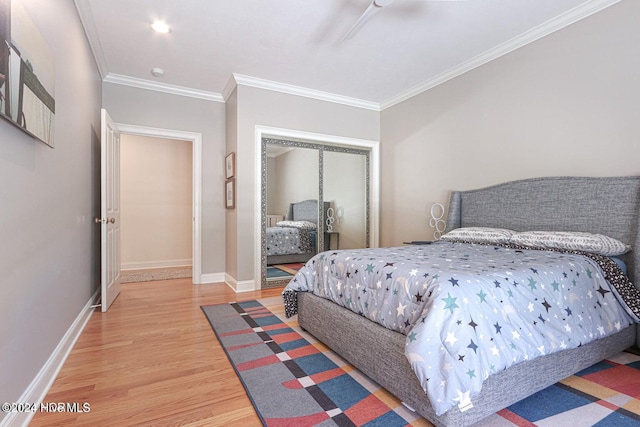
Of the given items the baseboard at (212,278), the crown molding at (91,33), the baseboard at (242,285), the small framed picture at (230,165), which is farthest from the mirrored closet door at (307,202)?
the crown molding at (91,33)

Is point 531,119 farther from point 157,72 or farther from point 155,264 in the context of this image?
point 155,264

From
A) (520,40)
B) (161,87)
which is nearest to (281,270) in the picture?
(161,87)

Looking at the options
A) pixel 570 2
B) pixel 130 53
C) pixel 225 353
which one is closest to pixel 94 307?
pixel 225 353

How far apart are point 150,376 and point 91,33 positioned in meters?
2.95

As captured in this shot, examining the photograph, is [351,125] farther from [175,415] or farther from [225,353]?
[175,415]

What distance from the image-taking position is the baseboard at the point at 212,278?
438 cm

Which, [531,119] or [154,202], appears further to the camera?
[154,202]

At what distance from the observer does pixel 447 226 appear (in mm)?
3576

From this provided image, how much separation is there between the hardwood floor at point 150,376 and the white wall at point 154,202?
2720 millimetres

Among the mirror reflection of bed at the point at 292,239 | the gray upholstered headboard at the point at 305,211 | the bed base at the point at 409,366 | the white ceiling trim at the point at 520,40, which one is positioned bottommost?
the bed base at the point at 409,366

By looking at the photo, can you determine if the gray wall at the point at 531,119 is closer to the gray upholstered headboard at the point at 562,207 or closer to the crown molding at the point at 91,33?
the gray upholstered headboard at the point at 562,207

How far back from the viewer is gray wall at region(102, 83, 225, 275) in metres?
4.08

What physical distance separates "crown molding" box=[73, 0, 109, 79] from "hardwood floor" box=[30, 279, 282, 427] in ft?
8.32

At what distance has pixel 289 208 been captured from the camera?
14.3 ft
